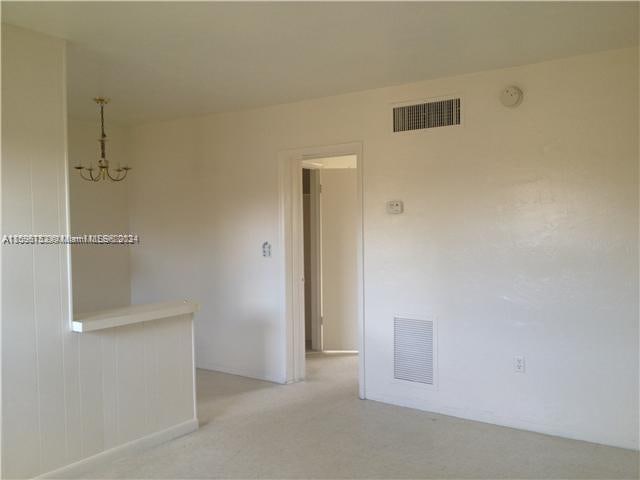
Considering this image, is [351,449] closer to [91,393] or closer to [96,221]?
[91,393]

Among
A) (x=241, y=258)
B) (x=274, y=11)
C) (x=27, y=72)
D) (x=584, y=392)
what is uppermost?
(x=274, y=11)

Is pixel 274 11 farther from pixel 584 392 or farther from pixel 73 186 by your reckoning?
pixel 73 186

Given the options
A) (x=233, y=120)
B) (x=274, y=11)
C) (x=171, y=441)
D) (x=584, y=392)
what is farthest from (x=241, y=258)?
(x=584, y=392)

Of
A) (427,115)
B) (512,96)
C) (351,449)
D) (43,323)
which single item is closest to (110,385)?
(43,323)

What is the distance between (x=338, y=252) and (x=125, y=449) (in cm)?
319

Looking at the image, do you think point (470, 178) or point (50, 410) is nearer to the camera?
point (50, 410)

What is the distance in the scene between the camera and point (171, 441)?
334 cm

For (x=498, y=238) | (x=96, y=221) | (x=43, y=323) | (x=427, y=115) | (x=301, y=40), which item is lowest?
(x=43, y=323)

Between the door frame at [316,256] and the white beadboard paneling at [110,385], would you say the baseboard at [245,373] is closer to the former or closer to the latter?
the door frame at [316,256]

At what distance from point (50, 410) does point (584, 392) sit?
3144 millimetres

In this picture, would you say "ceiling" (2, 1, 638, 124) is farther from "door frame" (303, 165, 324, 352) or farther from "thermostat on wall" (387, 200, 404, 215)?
"door frame" (303, 165, 324, 352)

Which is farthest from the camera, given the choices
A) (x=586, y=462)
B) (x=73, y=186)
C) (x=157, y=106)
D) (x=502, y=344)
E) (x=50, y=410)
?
(x=73, y=186)

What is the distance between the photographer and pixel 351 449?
10.5 feet

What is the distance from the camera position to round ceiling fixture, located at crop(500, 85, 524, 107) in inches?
135
